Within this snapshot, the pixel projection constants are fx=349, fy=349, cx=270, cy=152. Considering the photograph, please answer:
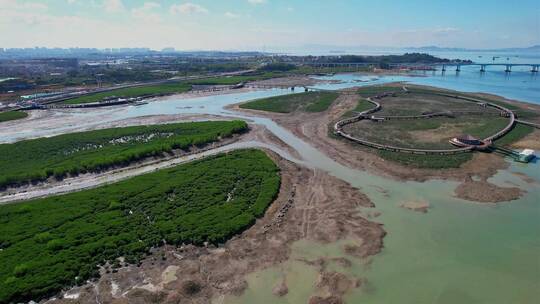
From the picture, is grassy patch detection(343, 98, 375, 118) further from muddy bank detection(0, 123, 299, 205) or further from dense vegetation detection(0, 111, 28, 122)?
dense vegetation detection(0, 111, 28, 122)

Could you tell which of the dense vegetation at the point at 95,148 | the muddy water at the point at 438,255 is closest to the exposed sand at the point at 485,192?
the muddy water at the point at 438,255

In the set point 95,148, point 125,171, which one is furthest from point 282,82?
point 125,171

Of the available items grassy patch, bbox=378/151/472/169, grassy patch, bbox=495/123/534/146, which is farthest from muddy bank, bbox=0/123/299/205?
grassy patch, bbox=495/123/534/146

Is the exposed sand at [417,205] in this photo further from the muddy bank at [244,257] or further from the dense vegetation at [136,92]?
the dense vegetation at [136,92]

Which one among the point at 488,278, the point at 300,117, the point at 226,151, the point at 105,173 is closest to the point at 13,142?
the point at 105,173

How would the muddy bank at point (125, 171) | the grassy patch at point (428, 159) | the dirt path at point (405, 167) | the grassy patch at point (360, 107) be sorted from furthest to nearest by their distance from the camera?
the grassy patch at point (360, 107) < the grassy patch at point (428, 159) < the dirt path at point (405, 167) < the muddy bank at point (125, 171)

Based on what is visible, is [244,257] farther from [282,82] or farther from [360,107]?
[282,82]
